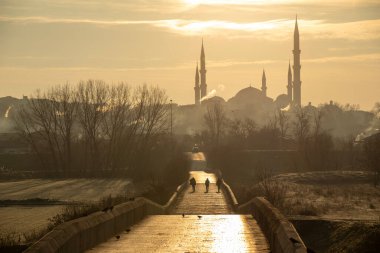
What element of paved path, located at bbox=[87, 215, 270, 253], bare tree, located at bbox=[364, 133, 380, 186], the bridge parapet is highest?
bare tree, located at bbox=[364, 133, 380, 186]

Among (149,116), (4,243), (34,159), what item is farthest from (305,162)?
(4,243)

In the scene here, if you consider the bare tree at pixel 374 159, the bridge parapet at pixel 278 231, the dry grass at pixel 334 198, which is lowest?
the dry grass at pixel 334 198

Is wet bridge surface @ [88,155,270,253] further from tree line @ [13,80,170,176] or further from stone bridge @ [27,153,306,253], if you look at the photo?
tree line @ [13,80,170,176]

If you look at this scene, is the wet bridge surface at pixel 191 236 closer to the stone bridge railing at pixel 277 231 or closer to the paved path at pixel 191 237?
the paved path at pixel 191 237

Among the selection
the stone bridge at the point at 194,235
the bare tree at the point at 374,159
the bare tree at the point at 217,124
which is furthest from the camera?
the bare tree at the point at 217,124

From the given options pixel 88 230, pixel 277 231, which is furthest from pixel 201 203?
pixel 277 231

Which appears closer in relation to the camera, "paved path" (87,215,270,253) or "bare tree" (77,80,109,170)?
"paved path" (87,215,270,253)

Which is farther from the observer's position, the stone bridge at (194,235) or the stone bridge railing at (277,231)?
the stone bridge at (194,235)

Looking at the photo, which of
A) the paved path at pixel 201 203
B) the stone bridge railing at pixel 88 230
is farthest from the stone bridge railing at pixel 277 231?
the paved path at pixel 201 203

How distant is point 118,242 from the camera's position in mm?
18281

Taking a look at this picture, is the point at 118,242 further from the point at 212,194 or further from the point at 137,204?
the point at 212,194

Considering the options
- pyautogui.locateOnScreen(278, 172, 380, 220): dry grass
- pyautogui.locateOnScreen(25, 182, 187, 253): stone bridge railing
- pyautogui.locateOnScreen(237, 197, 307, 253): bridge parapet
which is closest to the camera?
pyautogui.locateOnScreen(237, 197, 307, 253): bridge parapet

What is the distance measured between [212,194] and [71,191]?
49.3 ft

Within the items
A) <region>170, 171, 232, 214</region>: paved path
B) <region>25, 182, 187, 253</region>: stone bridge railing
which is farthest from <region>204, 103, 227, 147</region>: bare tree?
<region>25, 182, 187, 253</region>: stone bridge railing
